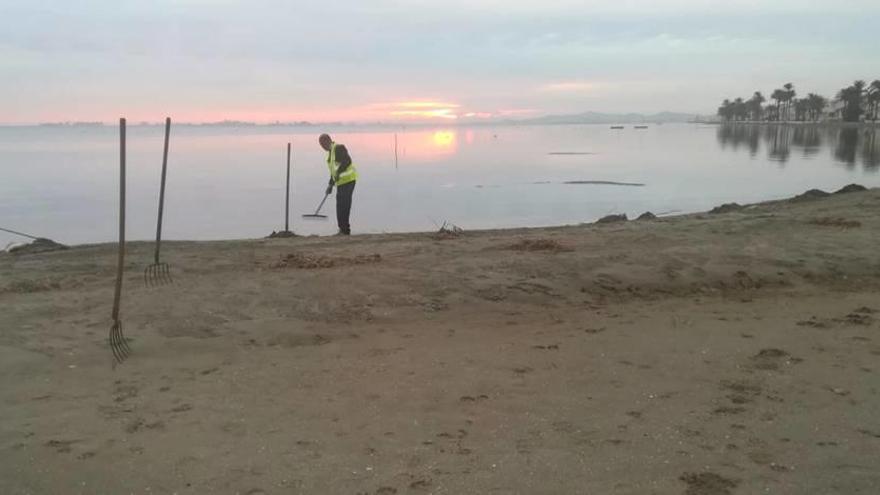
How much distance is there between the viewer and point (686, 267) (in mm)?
7387

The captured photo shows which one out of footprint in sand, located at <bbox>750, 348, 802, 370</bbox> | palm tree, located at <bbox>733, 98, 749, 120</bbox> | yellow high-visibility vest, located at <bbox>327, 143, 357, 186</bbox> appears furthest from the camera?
palm tree, located at <bbox>733, 98, 749, 120</bbox>

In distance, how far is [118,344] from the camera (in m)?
5.17

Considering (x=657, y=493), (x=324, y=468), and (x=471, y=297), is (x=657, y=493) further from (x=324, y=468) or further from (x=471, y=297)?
(x=471, y=297)

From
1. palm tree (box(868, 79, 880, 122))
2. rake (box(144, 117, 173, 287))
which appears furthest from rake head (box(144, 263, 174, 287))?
palm tree (box(868, 79, 880, 122))

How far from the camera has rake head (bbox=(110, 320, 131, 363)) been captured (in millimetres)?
5066

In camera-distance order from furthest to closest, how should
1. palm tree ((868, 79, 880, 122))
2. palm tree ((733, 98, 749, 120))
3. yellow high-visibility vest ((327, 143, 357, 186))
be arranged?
palm tree ((733, 98, 749, 120))
palm tree ((868, 79, 880, 122))
yellow high-visibility vest ((327, 143, 357, 186))

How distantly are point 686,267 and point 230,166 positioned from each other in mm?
30709

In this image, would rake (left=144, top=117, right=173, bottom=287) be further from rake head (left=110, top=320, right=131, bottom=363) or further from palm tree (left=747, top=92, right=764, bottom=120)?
palm tree (left=747, top=92, right=764, bottom=120)

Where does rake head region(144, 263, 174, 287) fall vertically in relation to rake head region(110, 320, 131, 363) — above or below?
above

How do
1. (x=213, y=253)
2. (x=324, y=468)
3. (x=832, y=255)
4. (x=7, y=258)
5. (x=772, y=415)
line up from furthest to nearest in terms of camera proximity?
(x=7, y=258)
(x=213, y=253)
(x=832, y=255)
(x=772, y=415)
(x=324, y=468)

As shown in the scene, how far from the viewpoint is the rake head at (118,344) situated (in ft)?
16.6

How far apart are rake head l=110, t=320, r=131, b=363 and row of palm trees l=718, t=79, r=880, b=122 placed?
119389 millimetres

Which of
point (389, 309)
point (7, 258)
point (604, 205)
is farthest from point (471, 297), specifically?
point (604, 205)

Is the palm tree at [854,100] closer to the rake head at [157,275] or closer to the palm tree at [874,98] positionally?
the palm tree at [874,98]
